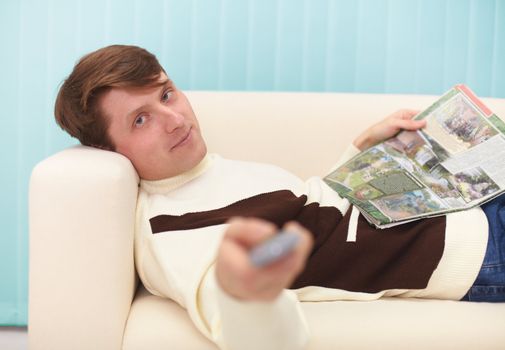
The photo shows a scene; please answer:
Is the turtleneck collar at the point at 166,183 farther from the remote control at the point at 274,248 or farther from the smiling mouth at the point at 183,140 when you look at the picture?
the remote control at the point at 274,248

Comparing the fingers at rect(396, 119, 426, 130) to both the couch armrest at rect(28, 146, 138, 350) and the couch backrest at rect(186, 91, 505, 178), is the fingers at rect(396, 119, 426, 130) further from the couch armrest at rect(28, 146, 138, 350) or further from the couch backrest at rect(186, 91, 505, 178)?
the couch armrest at rect(28, 146, 138, 350)

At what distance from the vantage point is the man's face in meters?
1.40

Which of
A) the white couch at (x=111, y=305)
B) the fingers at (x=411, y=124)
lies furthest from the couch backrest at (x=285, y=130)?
the white couch at (x=111, y=305)

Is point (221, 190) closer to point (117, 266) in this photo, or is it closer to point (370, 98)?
point (117, 266)

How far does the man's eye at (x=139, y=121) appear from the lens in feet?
4.64

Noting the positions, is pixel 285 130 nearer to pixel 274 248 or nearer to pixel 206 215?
pixel 206 215

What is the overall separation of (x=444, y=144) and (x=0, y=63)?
1590 mm

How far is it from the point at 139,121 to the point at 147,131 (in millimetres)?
38

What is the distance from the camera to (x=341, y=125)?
1.81m

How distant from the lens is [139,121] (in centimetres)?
142

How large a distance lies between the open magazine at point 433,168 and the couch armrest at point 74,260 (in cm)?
61

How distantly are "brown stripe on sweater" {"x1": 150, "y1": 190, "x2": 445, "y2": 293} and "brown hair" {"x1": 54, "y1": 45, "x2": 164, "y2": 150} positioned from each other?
30 centimetres

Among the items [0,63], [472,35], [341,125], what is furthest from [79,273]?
[472,35]

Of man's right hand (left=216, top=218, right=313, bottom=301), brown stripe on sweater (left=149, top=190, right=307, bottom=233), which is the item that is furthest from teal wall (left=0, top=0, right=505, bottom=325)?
man's right hand (left=216, top=218, right=313, bottom=301)
